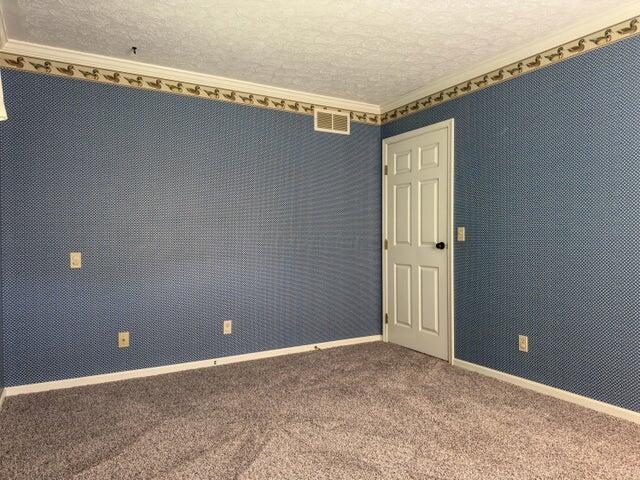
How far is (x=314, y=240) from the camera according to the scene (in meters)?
4.26

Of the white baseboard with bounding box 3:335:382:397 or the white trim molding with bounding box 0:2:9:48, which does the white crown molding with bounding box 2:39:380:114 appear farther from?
the white baseboard with bounding box 3:335:382:397

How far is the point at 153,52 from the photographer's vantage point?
126 inches

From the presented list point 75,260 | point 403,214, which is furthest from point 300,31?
point 75,260

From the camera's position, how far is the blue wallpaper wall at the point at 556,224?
103 inches

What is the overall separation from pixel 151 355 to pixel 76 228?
1127mm

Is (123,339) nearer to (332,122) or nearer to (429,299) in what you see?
(429,299)

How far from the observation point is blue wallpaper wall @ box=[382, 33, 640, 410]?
8.57 feet

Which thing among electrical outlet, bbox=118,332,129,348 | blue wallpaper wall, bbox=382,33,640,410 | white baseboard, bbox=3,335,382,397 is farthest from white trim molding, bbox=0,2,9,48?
blue wallpaper wall, bbox=382,33,640,410

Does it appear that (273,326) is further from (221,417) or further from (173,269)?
(221,417)

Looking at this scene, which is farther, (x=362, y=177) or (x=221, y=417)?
(x=362, y=177)

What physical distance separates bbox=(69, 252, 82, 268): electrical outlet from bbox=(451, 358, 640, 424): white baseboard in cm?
308

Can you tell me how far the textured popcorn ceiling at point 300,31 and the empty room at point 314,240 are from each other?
2cm

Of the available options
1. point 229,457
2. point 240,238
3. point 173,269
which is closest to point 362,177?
point 240,238

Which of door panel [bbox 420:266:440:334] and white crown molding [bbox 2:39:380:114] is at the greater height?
white crown molding [bbox 2:39:380:114]
